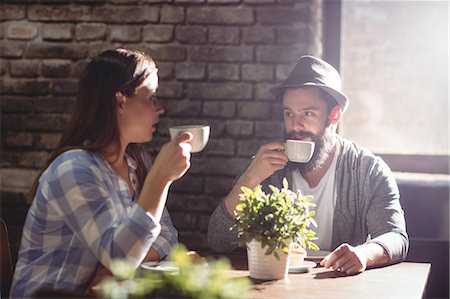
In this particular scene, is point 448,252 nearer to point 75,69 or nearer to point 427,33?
point 427,33

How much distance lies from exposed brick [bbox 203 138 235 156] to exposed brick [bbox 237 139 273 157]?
31 millimetres

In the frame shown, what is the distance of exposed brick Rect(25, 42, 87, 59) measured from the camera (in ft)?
12.1

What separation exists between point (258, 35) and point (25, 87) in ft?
3.67

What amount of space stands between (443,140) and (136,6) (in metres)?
1.55

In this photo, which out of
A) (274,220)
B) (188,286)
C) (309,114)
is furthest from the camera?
(309,114)

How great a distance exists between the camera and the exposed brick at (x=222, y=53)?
3.50m

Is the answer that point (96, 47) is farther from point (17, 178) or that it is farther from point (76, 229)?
point (76, 229)

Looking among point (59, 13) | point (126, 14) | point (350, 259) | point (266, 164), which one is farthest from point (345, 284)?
point (59, 13)

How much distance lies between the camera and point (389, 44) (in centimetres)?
382

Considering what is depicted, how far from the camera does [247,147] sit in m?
3.52

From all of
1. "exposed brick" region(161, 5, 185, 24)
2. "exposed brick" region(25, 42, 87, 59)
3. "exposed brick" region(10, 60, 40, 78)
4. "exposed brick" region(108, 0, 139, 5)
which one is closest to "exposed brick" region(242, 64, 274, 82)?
"exposed brick" region(161, 5, 185, 24)

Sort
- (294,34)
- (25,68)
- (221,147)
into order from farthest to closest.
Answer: (25,68), (221,147), (294,34)

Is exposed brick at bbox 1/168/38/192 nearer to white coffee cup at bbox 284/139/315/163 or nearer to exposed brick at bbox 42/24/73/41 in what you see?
exposed brick at bbox 42/24/73/41

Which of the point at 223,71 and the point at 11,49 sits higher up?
the point at 11,49
